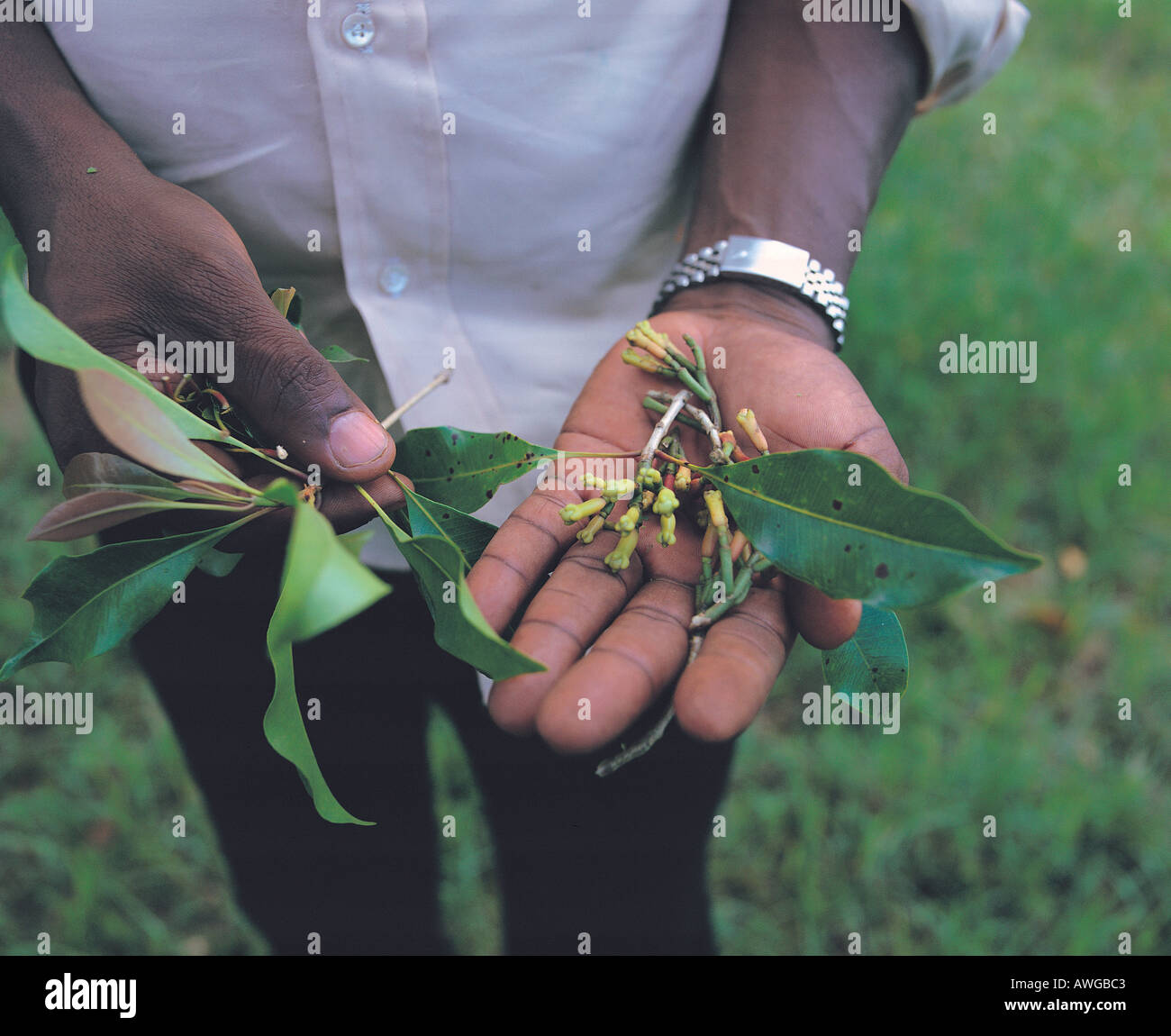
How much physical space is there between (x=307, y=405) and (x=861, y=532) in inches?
21.9

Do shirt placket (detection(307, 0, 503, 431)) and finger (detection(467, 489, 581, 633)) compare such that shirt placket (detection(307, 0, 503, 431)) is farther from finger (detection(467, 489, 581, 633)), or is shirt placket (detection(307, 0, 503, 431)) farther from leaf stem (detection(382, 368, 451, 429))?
finger (detection(467, 489, 581, 633))

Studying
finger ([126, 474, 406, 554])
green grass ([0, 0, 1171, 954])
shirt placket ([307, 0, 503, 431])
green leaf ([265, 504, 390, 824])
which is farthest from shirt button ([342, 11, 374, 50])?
green grass ([0, 0, 1171, 954])

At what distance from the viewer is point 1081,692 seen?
1986mm

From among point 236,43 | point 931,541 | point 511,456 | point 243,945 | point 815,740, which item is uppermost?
point 236,43

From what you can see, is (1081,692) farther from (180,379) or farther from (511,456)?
(180,379)

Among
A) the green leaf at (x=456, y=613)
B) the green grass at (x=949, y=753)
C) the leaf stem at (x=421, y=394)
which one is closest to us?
the green leaf at (x=456, y=613)

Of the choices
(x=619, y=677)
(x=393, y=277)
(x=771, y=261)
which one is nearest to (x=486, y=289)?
(x=393, y=277)

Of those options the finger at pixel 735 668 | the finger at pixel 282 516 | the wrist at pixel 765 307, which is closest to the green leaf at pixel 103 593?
the finger at pixel 282 516

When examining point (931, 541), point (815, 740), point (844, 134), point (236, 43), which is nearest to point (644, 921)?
point (815, 740)

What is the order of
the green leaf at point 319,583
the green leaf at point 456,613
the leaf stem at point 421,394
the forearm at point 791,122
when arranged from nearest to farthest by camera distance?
the green leaf at point 319,583 < the green leaf at point 456,613 < the leaf stem at point 421,394 < the forearm at point 791,122

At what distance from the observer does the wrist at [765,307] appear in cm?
117

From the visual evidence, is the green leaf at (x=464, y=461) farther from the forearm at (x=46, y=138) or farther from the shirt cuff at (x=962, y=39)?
the shirt cuff at (x=962, y=39)

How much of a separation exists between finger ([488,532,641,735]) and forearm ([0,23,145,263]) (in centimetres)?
64

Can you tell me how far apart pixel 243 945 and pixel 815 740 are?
4.01 ft
